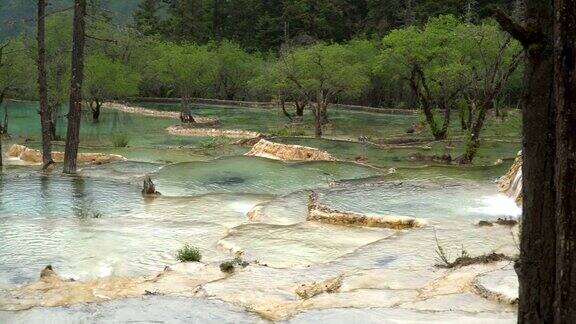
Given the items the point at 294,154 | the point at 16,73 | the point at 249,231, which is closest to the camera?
the point at 249,231

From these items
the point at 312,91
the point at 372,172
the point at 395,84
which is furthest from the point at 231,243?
the point at 395,84

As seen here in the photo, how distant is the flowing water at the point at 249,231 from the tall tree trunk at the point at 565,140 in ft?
9.50

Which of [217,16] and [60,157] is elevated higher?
[217,16]

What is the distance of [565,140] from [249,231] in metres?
9.14

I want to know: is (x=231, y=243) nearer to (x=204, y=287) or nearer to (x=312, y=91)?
(x=204, y=287)

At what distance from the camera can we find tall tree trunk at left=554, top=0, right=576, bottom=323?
320 centimetres

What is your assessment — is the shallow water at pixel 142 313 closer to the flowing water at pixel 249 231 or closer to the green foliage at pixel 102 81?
the flowing water at pixel 249 231

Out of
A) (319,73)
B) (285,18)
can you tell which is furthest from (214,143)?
(285,18)

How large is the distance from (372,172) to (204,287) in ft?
43.9

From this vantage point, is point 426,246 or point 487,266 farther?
point 426,246

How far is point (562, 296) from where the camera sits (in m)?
3.40

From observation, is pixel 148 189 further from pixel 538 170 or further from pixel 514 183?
pixel 538 170

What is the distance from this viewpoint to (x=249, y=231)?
12.0 m

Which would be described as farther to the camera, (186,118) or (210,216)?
(186,118)
